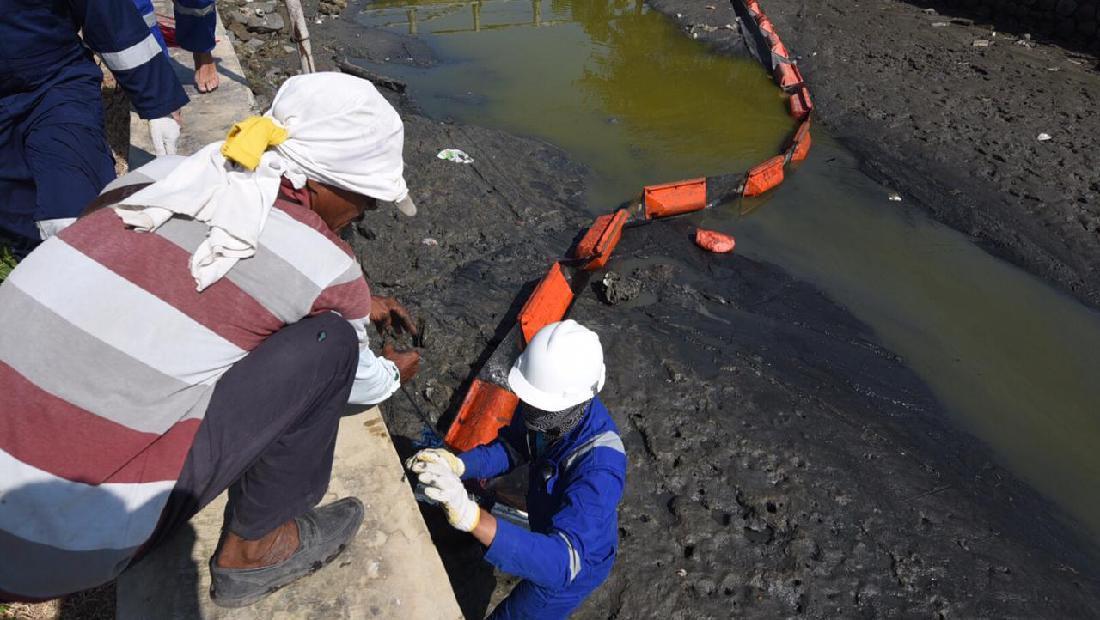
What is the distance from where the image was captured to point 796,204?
247 inches

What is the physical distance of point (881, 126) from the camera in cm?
729

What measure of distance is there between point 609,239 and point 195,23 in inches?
136

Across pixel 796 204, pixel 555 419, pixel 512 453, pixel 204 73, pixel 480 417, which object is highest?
pixel 555 419

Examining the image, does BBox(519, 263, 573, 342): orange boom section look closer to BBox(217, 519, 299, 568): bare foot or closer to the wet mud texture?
BBox(217, 519, 299, 568): bare foot

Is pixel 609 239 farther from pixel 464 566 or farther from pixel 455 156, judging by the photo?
pixel 464 566

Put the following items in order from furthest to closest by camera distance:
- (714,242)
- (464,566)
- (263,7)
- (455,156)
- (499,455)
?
1. (263,7)
2. (455,156)
3. (714,242)
4. (464,566)
5. (499,455)

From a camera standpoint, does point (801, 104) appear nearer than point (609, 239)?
No

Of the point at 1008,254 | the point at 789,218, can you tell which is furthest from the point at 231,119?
the point at 1008,254

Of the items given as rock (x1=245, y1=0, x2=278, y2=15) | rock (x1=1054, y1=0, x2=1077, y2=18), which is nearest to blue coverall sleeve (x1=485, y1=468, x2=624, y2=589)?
rock (x1=245, y1=0, x2=278, y2=15)

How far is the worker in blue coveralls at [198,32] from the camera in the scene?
497 cm

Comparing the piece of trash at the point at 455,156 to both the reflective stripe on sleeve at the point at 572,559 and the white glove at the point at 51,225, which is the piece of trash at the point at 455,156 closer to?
the white glove at the point at 51,225

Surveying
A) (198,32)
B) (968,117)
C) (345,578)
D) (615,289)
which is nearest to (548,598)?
(345,578)

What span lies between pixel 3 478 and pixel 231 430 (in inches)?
17.8

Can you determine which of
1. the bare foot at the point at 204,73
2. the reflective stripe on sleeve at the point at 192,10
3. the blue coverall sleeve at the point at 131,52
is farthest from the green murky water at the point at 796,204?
the blue coverall sleeve at the point at 131,52
